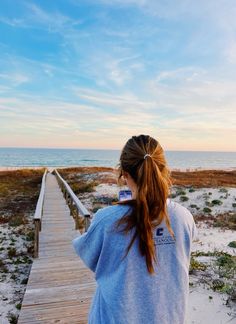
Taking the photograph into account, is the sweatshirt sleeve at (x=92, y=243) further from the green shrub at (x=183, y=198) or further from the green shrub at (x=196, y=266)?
the green shrub at (x=183, y=198)

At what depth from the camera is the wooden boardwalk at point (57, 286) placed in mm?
3883

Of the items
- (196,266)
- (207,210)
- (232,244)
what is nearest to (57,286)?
(196,266)

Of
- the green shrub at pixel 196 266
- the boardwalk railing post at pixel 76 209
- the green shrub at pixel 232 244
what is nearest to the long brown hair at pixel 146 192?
the boardwalk railing post at pixel 76 209

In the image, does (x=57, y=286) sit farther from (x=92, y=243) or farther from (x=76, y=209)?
(x=76, y=209)

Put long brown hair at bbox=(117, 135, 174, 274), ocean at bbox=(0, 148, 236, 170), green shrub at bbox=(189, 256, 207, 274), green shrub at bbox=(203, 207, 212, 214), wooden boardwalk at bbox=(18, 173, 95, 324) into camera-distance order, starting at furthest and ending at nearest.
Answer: ocean at bbox=(0, 148, 236, 170)
green shrub at bbox=(203, 207, 212, 214)
green shrub at bbox=(189, 256, 207, 274)
wooden boardwalk at bbox=(18, 173, 95, 324)
long brown hair at bbox=(117, 135, 174, 274)

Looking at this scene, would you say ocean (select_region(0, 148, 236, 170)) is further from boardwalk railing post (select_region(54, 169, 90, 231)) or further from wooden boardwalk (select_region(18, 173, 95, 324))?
wooden boardwalk (select_region(18, 173, 95, 324))

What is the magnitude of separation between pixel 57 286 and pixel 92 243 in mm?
3654

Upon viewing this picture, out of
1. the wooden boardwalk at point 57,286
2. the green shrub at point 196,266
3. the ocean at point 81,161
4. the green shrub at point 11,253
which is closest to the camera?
the wooden boardwalk at point 57,286

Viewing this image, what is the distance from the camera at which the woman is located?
55.4 inches

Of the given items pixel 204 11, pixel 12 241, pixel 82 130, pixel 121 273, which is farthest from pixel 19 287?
pixel 82 130

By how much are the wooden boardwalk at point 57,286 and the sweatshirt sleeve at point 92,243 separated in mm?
2690

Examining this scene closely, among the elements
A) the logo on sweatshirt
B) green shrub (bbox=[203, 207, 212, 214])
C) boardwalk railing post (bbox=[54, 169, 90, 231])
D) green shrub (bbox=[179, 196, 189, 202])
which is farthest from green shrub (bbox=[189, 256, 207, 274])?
green shrub (bbox=[179, 196, 189, 202])

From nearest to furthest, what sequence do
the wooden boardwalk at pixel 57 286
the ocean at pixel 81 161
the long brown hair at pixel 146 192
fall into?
1. the long brown hair at pixel 146 192
2. the wooden boardwalk at pixel 57 286
3. the ocean at pixel 81 161

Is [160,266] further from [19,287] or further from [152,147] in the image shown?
[19,287]
